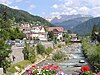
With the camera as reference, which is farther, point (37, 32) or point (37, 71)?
point (37, 32)

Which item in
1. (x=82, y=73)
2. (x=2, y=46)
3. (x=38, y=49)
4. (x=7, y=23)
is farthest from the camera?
(x=7, y=23)

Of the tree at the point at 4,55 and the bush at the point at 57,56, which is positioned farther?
the bush at the point at 57,56

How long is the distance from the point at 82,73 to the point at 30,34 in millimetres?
119077

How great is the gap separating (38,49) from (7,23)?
30134 millimetres

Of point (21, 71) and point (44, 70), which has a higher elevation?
point (44, 70)

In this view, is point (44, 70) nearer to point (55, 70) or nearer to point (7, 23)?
point (55, 70)

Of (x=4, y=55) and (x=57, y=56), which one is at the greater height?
(x=4, y=55)

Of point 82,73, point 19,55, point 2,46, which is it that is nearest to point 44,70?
point 82,73

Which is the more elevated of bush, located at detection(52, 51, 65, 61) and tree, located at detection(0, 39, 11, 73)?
tree, located at detection(0, 39, 11, 73)

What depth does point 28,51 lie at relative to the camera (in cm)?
6025

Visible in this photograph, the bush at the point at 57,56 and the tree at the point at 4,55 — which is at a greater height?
the tree at the point at 4,55

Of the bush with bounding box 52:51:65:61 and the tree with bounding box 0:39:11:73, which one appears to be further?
the bush with bounding box 52:51:65:61

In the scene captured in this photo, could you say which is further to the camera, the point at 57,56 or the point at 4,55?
the point at 57,56

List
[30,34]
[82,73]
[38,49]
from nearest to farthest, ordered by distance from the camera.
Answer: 1. [82,73]
2. [38,49]
3. [30,34]
